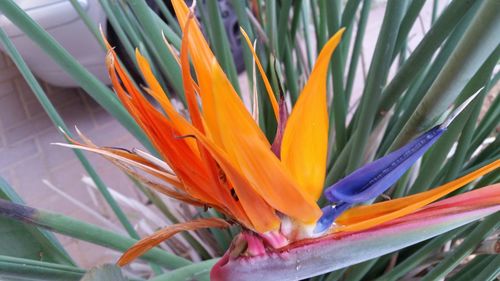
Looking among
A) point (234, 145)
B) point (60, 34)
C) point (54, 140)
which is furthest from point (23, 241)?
point (54, 140)

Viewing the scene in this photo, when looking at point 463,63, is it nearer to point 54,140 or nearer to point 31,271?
point 31,271

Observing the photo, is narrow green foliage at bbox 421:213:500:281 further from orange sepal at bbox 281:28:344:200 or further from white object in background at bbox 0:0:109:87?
white object in background at bbox 0:0:109:87

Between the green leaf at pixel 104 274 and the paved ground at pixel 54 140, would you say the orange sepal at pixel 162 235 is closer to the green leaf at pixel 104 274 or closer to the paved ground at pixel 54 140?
the green leaf at pixel 104 274

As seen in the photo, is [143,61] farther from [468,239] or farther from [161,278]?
[468,239]

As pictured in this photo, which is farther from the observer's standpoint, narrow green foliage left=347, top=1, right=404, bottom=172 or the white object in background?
the white object in background

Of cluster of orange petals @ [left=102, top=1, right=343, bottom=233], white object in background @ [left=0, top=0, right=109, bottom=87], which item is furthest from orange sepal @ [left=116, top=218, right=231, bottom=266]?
white object in background @ [left=0, top=0, right=109, bottom=87]
